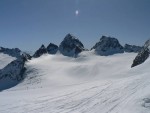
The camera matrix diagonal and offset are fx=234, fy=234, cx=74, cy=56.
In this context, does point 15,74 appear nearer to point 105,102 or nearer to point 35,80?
point 35,80

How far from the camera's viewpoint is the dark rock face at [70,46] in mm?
141250

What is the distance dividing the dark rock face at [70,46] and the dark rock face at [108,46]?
10.8 m

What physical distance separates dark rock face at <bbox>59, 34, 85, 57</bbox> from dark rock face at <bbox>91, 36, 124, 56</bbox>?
35.6 ft

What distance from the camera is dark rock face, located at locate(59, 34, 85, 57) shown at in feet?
463

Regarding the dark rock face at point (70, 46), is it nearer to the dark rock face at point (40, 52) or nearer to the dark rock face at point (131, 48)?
the dark rock face at point (40, 52)

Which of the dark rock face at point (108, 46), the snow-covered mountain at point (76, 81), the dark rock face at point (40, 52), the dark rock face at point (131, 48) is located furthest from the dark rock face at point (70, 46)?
the dark rock face at point (131, 48)

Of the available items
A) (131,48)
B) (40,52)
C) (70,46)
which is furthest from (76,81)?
(131,48)

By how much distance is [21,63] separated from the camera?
114 m

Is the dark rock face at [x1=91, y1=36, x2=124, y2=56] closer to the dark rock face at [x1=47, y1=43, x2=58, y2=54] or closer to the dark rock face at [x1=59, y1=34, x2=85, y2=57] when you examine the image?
the dark rock face at [x1=59, y1=34, x2=85, y2=57]

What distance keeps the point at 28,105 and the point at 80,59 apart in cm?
9836

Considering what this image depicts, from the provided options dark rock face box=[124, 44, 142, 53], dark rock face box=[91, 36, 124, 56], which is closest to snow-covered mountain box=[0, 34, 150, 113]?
dark rock face box=[91, 36, 124, 56]

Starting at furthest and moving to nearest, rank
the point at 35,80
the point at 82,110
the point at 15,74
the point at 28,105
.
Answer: the point at 15,74, the point at 35,80, the point at 28,105, the point at 82,110

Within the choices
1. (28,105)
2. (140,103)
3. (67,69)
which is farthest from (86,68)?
(140,103)

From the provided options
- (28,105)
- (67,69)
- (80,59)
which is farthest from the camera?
(80,59)
